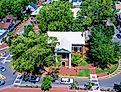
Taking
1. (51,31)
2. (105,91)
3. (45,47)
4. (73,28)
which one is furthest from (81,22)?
(105,91)

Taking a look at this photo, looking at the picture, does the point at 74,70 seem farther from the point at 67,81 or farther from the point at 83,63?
the point at 67,81

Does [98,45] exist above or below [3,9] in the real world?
below

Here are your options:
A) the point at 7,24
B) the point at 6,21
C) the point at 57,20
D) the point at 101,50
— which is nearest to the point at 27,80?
the point at 101,50

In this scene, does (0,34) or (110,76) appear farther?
(0,34)

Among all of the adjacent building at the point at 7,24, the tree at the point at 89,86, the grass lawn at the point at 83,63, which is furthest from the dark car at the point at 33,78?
the adjacent building at the point at 7,24

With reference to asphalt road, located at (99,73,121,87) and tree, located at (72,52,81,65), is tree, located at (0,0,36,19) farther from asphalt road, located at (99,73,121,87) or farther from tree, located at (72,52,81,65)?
asphalt road, located at (99,73,121,87)

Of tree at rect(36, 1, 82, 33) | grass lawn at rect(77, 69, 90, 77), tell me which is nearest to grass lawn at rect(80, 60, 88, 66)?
grass lawn at rect(77, 69, 90, 77)

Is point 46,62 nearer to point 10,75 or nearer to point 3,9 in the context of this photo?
point 10,75
